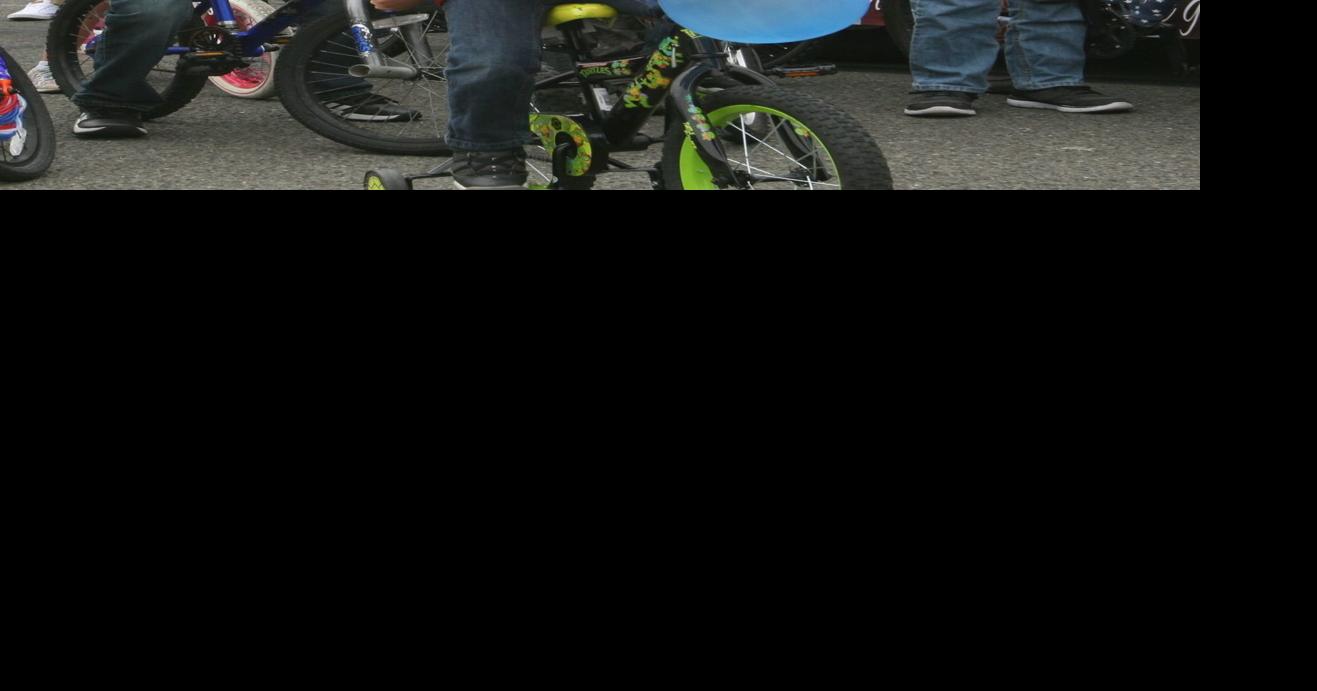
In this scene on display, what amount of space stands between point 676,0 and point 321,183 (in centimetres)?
180

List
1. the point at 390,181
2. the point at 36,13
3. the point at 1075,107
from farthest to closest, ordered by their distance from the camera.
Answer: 1. the point at 36,13
2. the point at 1075,107
3. the point at 390,181

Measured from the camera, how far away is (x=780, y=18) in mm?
2740

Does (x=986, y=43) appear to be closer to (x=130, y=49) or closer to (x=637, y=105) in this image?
(x=637, y=105)

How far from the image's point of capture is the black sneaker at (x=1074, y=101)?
16.9ft

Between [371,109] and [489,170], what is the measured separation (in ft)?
5.58

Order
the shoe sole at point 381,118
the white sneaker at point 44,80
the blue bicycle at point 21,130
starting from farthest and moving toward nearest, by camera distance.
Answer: the white sneaker at point 44,80
the shoe sole at point 381,118
the blue bicycle at point 21,130

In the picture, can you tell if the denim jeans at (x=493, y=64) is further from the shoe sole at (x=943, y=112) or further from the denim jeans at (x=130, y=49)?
the shoe sole at (x=943, y=112)

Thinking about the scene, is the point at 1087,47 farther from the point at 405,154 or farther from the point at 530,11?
the point at 530,11

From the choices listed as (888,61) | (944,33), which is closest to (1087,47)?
(944,33)

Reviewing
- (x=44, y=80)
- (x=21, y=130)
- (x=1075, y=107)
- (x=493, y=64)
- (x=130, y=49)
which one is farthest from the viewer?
(x=44, y=80)

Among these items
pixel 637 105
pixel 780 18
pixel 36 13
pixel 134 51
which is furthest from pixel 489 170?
pixel 36 13

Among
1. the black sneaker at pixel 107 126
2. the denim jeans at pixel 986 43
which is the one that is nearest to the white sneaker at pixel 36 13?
the black sneaker at pixel 107 126

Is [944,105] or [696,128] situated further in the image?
[944,105]

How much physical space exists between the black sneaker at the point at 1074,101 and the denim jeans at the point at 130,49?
9.73 ft
